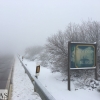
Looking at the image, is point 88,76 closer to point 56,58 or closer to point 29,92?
point 56,58

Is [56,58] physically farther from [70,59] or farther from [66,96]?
[66,96]

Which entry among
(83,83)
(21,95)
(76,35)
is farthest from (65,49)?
(21,95)

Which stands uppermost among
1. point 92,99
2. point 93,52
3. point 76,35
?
point 76,35

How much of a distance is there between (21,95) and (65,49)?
15.2 feet

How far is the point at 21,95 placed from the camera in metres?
6.31

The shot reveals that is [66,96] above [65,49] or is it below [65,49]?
below

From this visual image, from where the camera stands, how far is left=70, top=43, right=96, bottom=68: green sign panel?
8.05 m

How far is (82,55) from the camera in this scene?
8242 mm

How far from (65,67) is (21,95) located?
149 inches

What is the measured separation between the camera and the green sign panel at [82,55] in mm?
8047

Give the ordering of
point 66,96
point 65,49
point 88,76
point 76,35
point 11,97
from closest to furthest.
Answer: point 11,97
point 66,96
point 88,76
point 65,49
point 76,35

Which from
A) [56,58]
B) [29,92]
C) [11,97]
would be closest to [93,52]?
[56,58]

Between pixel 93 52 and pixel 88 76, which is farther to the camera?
pixel 88 76

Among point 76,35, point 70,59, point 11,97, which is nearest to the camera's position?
point 11,97
